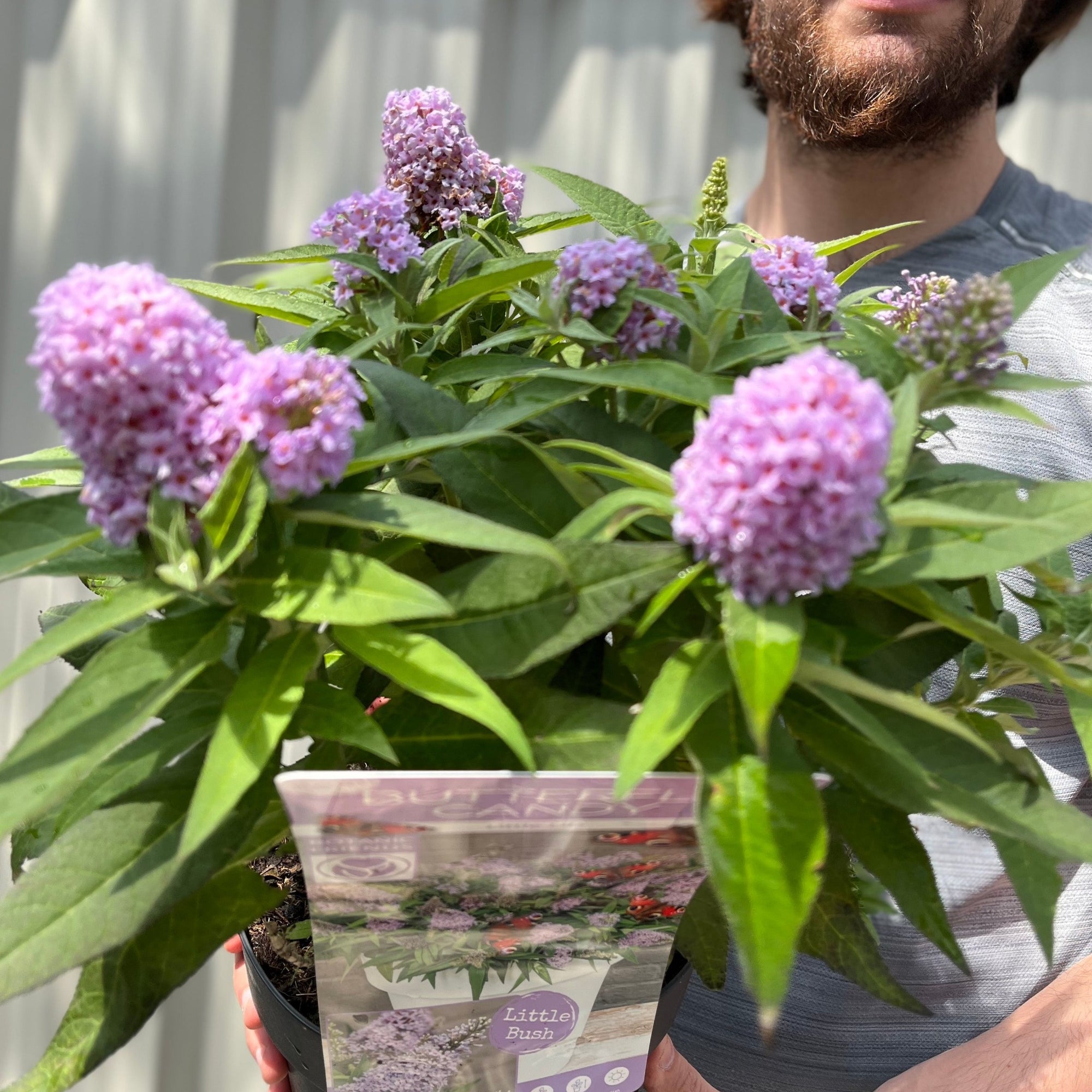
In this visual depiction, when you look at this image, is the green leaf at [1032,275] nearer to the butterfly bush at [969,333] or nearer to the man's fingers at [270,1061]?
the butterfly bush at [969,333]

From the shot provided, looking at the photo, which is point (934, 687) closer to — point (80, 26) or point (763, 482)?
point (763, 482)

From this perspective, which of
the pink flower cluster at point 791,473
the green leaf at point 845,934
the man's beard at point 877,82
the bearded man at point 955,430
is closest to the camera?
the pink flower cluster at point 791,473

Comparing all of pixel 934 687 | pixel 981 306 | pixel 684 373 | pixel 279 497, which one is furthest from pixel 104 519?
pixel 934 687

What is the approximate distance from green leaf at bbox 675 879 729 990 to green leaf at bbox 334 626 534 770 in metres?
0.24

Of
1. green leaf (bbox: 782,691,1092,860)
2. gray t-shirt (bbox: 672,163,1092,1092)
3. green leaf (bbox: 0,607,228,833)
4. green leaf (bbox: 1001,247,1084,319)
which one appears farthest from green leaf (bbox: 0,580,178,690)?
gray t-shirt (bbox: 672,163,1092,1092)

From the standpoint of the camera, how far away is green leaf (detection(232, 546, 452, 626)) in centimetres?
37

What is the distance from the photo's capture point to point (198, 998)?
2.06 m

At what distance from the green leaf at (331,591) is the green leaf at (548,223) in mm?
283

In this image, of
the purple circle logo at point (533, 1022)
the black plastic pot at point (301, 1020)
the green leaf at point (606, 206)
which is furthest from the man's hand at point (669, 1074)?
the green leaf at point (606, 206)

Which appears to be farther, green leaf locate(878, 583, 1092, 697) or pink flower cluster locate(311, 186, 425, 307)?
pink flower cluster locate(311, 186, 425, 307)

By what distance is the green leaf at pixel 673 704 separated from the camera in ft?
1.14

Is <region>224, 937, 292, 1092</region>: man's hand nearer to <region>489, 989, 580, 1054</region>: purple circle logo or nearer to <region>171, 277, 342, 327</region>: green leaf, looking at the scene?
<region>489, 989, 580, 1054</region>: purple circle logo

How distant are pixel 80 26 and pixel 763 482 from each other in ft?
6.33

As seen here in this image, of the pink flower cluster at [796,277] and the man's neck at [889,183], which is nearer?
the pink flower cluster at [796,277]
